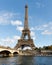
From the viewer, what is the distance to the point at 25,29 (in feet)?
518

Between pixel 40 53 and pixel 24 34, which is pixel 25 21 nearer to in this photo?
pixel 24 34

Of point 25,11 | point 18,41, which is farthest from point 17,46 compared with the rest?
point 25,11

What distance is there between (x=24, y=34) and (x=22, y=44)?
7967mm

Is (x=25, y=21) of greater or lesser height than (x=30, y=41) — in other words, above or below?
above

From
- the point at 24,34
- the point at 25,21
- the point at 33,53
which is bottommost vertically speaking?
the point at 33,53

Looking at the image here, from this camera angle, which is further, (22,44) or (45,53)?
(45,53)

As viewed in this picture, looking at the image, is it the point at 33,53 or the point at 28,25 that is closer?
the point at 28,25

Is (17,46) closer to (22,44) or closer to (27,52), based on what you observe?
(22,44)

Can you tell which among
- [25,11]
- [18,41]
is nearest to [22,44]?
[18,41]

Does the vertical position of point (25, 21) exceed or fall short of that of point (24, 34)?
it exceeds it

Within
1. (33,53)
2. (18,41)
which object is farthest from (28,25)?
(33,53)

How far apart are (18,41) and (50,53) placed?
36.9 metres

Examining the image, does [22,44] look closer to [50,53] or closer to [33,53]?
[33,53]

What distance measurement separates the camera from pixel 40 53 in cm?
17725
